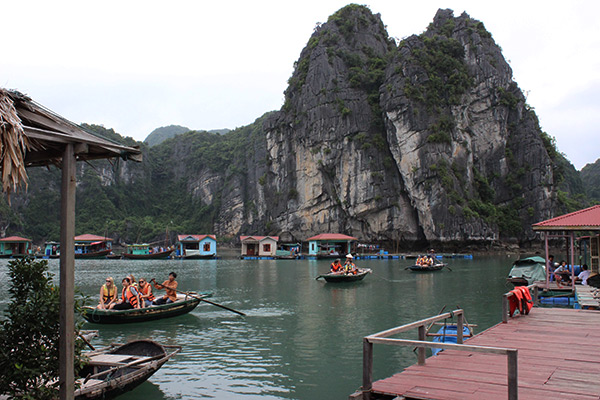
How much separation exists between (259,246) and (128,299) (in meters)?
45.9

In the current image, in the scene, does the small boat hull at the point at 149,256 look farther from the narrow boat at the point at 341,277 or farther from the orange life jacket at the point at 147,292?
the orange life jacket at the point at 147,292

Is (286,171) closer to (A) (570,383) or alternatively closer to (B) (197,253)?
(B) (197,253)

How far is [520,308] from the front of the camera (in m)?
11.3

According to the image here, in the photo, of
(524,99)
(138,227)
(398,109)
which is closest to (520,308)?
(398,109)

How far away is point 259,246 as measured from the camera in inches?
2394

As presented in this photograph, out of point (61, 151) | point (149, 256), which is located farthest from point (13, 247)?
point (61, 151)

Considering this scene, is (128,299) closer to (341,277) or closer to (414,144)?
(341,277)

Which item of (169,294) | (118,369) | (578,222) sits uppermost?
(578,222)

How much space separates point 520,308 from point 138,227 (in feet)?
317

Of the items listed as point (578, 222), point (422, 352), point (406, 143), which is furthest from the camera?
point (406, 143)

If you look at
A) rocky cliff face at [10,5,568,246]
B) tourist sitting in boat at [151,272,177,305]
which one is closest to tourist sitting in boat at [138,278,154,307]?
tourist sitting in boat at [151,272,177,305]

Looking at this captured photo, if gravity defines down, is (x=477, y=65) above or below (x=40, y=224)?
above

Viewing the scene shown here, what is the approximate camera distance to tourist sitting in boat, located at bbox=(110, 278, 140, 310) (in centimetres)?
1484

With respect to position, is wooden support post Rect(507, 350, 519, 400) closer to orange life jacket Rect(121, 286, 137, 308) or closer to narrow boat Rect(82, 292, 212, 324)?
narrow boat Rect(82, 292, 212, 324)
